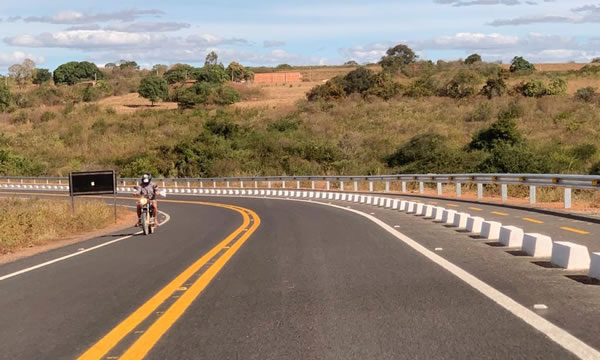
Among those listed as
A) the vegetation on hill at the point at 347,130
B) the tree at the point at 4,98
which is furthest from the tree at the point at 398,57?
the tree at the point at 4,98

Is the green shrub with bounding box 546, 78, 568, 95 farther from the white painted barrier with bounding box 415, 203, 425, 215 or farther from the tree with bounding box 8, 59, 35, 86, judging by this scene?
the tree with bounding box 8, 59, 35, 86

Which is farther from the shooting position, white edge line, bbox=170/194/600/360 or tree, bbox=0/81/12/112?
tree, bbox=0/81/12/112

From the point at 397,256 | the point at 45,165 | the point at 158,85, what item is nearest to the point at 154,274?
the point at 397,256

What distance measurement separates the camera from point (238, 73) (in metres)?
151

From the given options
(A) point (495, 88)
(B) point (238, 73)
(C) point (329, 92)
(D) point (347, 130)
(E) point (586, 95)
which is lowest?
(D) point (347, 130)

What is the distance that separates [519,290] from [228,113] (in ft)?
309

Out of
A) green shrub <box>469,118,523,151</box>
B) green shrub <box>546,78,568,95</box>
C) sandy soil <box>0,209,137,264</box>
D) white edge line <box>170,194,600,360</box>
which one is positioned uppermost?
green shrub <box>546,78,568,95</box>

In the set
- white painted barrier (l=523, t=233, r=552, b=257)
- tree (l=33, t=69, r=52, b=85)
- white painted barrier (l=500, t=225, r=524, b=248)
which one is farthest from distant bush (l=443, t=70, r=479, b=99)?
tree (l=33, t=69, r=52, b=85)

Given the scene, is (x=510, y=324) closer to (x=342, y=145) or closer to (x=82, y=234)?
(x=82, y=234)

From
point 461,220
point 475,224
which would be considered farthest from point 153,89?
point 475,224

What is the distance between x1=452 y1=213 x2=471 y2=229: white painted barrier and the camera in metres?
17.1

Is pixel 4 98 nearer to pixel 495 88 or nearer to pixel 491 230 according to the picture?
pixel 495 88

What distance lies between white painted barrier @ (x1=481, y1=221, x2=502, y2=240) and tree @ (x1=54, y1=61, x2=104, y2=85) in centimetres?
15904

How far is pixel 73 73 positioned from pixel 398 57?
7209 cm
